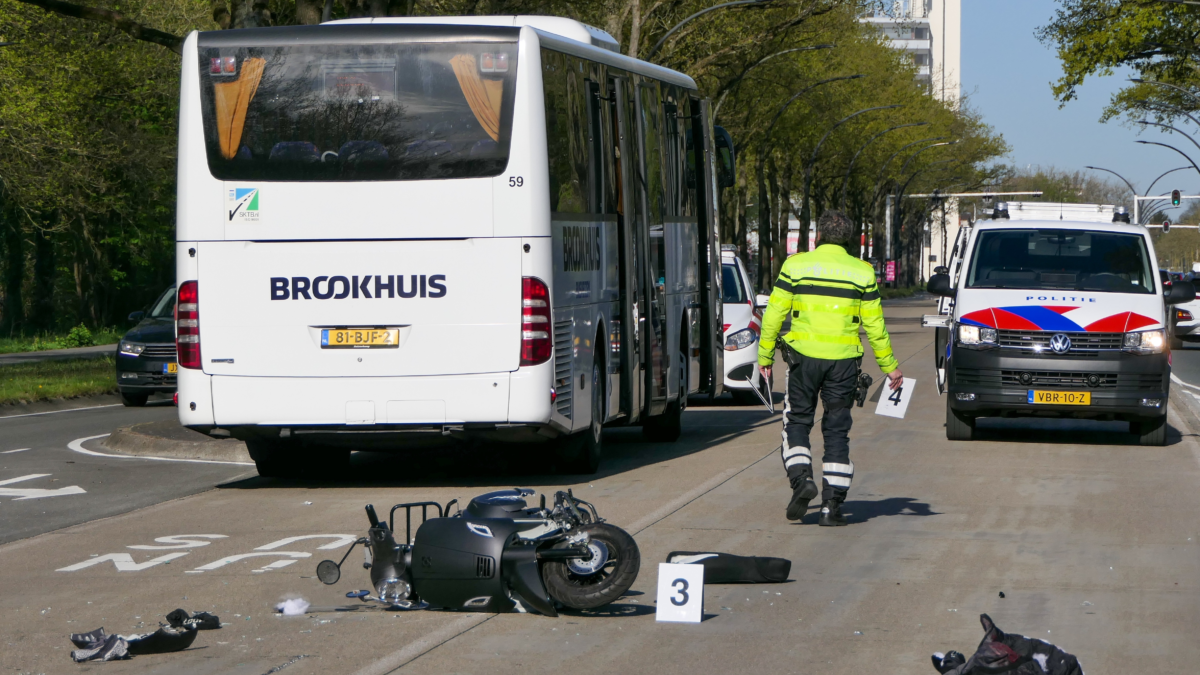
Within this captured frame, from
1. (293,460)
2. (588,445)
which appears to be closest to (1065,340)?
(588,445)

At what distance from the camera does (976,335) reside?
49.8 ft

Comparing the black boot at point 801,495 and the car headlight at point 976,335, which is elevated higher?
the car headlight at point 976,335

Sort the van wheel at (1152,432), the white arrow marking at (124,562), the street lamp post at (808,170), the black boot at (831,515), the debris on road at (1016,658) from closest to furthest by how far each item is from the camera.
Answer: the debris on road at (1016,658)
the white arrow marking at (124,562)
the black boot at (831,515)
the van wheel at (1152,432)
the street lamp post at (808,170)

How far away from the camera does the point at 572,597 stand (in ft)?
22.8

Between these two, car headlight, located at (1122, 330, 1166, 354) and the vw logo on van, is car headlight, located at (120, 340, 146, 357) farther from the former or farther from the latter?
car headlight, located at (1122, 330, 1166, 354)

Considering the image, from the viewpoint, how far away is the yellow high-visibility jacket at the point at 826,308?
33.0 ft

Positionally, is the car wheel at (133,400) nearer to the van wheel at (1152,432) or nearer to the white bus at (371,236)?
the white bus at (371,236)

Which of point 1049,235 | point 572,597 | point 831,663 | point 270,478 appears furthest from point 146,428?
point 831,663

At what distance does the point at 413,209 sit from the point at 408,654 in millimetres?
5665

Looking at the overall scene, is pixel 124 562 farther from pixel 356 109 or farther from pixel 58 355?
pixel 58 355

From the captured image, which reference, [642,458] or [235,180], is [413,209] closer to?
[235,180]

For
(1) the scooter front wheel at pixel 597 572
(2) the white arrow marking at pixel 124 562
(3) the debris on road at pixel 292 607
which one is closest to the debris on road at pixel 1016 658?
(1) the scooter front wheel at pixel 597 572

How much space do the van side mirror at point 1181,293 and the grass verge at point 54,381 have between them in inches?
585

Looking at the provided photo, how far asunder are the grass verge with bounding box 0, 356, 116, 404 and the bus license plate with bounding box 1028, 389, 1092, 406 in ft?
45.3
